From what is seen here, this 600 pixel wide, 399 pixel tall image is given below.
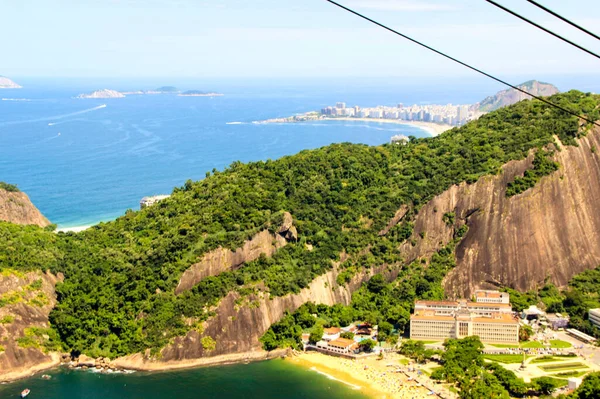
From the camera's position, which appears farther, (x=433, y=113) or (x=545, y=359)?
(x=433, y=113)

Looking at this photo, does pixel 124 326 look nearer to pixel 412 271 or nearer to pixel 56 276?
pixel 56 276

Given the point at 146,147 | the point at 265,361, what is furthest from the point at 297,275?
the point at 146,147

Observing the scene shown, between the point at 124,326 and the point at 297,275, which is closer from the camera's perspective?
the point at 124,326

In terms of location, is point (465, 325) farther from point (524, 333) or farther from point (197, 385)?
point (197, 385)

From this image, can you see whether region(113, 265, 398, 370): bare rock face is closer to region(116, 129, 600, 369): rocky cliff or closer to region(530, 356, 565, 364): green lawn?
region(116, 129, 600, 369): rocky cliff

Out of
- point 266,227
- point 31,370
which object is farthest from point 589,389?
point 31,370

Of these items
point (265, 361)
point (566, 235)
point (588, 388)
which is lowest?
point (265, 361)

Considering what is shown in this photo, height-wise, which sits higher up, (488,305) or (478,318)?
(488,305)
